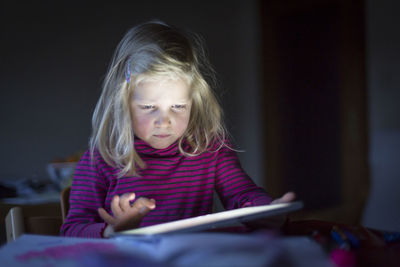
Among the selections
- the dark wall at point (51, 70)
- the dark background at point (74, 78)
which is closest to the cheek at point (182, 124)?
the dark background at point (74, 78)

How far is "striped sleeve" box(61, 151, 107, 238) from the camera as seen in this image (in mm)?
811

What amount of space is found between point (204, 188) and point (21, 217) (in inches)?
14.5

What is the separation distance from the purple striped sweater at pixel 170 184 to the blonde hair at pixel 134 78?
26 mm

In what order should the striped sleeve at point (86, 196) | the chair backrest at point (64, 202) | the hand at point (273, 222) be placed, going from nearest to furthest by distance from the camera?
the hand at point (273, 222) → the striped sleeve at point (86, 196) → the chair backrest at point (64, 202)

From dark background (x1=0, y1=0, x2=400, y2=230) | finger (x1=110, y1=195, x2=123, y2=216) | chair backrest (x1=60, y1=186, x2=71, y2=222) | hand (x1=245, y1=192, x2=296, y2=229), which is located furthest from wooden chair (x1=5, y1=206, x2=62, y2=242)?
dark background (x1=0, y1=0, x2=400, y2=230)

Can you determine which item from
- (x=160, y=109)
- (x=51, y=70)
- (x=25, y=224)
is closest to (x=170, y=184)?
(x=160, y=109)

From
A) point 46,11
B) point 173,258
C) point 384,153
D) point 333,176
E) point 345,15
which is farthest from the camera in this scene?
point 333,176

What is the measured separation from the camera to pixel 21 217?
2.61ft

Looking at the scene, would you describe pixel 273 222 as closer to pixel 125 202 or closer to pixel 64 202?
pixel 125 202

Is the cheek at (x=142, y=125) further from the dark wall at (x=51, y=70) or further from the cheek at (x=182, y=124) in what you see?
the dark wall at (x=51, y=70)

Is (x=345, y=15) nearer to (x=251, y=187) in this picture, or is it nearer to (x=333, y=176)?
(x=333, y=176)

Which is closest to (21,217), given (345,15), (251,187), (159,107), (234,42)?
(159,107)

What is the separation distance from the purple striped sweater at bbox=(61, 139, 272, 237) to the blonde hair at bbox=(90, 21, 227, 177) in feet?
0.08

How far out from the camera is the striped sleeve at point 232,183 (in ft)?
2.96
